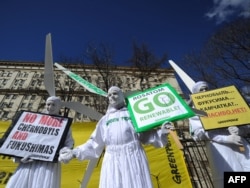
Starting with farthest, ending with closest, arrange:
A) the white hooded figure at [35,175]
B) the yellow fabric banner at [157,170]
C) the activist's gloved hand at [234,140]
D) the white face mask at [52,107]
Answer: the yellow fabric banner at [157,170] < the white face mask at [52,107] < the activist's gloved hand at [234,140] < the white hooded figure at [35,175]

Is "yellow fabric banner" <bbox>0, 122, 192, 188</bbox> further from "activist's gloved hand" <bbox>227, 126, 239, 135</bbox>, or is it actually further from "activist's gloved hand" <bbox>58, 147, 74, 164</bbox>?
"activist's gloved hand" <bbox>58, 147, 74, 164</bbox>

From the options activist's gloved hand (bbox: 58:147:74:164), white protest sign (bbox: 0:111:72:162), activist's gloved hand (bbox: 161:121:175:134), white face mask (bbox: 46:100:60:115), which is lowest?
activist's gloved hand (bbox: 58:147:74:164)

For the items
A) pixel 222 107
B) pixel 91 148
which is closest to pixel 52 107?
pixel 91 148

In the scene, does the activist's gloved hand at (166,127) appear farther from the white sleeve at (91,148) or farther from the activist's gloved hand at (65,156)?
the activist's gloved hand at (65,156)

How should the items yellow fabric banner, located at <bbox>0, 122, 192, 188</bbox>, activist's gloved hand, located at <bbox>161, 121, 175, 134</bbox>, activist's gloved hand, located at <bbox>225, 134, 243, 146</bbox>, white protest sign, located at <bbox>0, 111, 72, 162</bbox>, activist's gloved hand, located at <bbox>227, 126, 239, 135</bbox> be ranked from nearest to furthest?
activist's gloved hand, located at <bbox>161, 121, 175, 134</bbox> → white protest sign, located at <bbox>0, 111, 72, 162</bbox> → activist's gloved hand, located at <bbox>225, 134, 243, 146</bbox> → activist's gloved hand, located at <bbox>227, 126, 239, 135</bbox> → yellow fabric banner, located at <bbox>0, 122, 192, 188</bbox>

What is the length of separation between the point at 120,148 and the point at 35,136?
4.65 feet

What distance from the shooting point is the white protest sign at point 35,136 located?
3074 millimetres

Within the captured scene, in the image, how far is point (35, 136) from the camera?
10.8ft

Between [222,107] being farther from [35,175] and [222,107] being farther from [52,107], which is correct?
[35,175]

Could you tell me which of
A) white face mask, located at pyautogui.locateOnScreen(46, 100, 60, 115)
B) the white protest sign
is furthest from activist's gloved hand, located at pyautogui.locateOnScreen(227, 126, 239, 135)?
white face mask, located at pyautogui.locateOnScreen(46, 100, 60, 115)

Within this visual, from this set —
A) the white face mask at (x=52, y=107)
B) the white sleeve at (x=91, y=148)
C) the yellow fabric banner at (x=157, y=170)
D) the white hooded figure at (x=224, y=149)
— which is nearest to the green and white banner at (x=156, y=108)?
the white sleeve at (x=91, y=148)

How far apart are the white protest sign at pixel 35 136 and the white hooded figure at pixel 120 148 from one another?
A: 1.29 ft

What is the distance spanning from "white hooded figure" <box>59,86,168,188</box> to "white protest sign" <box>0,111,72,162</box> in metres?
0.39

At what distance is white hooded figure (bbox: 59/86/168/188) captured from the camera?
2482mm
